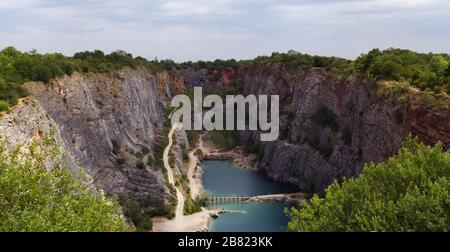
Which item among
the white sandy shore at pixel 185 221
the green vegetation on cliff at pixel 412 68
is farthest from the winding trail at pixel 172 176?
the green vegetation on cliff at pixel 412 68

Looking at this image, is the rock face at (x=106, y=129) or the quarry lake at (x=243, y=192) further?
the quarry lake at (x=243, y=192)

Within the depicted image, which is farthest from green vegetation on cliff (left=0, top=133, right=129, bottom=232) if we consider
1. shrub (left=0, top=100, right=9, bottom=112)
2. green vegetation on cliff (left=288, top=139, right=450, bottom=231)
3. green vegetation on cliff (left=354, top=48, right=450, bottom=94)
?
green vegetation on cliff (left=354, top=48, right=450, bottom=94)

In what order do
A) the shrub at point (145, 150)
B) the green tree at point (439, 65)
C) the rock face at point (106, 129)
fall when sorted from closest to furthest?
the green tree at point (439, 65)
the rock face at point (106, 129)
the shrub at point (145, 150)

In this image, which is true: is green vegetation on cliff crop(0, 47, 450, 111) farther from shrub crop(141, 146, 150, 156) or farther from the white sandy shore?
the white sandy shore

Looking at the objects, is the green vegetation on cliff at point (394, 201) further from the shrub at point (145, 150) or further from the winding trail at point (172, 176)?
the shrub at point (145, 150)

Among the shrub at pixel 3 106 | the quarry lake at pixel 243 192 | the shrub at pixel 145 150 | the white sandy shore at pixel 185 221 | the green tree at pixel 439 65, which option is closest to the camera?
the shrub at pixel 3 106

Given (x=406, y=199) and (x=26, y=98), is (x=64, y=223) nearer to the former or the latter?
(x=406, y=199)
